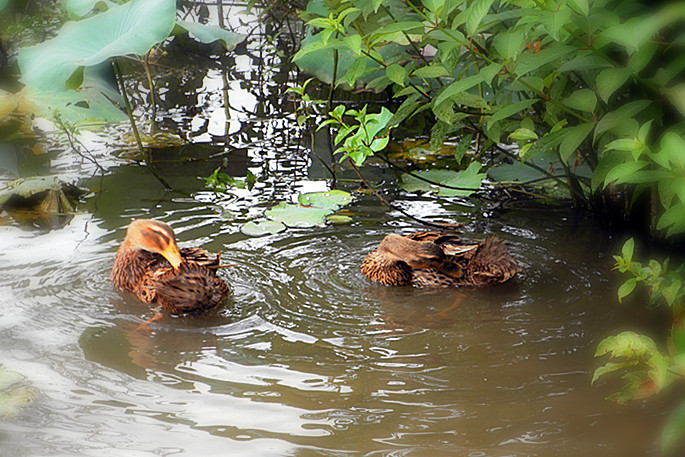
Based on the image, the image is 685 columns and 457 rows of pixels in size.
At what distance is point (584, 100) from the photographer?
3229mm

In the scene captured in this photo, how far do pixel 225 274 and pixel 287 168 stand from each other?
2378 mm

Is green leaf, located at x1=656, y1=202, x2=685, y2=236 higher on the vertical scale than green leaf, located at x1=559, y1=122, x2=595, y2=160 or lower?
lower

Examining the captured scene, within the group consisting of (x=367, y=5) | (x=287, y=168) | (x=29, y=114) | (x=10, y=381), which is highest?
(x=367, y=5)

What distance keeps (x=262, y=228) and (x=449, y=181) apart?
4.97ft

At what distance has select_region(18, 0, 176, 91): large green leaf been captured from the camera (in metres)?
5.16

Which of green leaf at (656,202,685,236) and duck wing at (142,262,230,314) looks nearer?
green leaf at (656,202,685,236)

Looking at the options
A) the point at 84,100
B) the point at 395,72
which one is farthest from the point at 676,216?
the point at 84,100

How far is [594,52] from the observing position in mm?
3053

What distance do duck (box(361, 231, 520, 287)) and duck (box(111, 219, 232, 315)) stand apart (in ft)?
3.21

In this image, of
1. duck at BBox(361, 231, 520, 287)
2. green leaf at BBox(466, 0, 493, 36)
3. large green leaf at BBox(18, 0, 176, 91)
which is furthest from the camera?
large green leaf at BBox(18, 0, 176, 91)

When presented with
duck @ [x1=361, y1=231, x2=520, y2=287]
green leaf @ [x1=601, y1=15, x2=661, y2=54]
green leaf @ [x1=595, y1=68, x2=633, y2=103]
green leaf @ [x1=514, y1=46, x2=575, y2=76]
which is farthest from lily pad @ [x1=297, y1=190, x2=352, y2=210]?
green leaf @ [x1=601, y1=15, x2=661, y2=54]

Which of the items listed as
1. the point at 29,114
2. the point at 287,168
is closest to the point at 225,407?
the point at 287,168

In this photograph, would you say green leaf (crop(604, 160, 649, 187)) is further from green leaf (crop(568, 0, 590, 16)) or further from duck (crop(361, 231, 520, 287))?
duck (crop(361, 231, 520, 287))

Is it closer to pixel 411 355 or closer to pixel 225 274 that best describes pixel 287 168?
pixel 225 274
